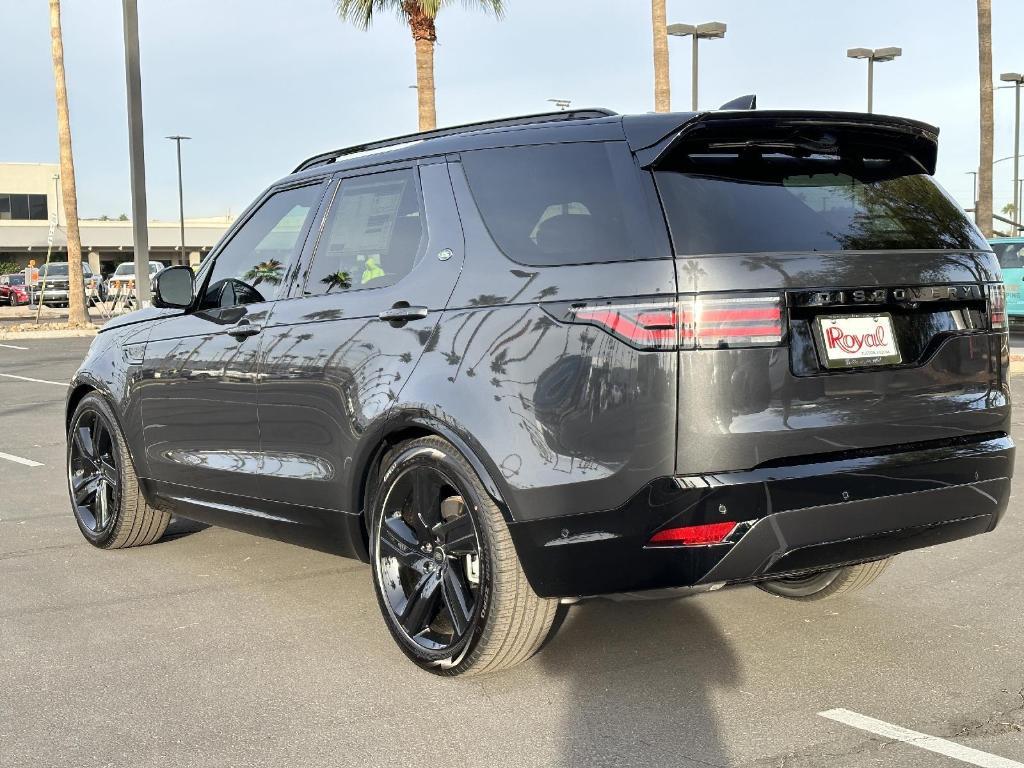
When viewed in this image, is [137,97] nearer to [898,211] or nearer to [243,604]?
[243,604]

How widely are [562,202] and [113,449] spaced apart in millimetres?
3301

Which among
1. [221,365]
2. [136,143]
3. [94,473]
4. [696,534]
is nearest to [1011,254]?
[136,143]

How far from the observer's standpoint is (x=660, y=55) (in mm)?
23188

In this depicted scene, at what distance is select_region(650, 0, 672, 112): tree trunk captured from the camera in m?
23.2

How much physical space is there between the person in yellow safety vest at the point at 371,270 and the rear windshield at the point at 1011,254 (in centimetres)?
2165

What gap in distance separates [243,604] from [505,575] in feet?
6.14

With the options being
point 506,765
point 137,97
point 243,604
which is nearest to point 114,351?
point 243,604

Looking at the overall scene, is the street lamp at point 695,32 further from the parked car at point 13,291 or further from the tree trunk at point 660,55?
the parked car at point 13,291

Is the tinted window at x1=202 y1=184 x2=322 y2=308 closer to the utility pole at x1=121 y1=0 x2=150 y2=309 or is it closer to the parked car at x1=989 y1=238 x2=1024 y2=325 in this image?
the utility pole at x1=121 y1=0 x2=150 y2=309

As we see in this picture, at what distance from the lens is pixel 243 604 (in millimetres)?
5609

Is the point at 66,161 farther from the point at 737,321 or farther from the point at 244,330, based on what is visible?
the point at 737,321

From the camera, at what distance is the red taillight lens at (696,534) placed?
384cm

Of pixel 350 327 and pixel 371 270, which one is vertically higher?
pixel 371 270

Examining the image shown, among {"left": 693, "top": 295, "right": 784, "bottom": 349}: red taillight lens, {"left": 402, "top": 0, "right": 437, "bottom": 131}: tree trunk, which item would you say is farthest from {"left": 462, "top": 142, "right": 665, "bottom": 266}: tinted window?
{"left": 402, "top": 0, "right": 437, "bottom": 131}: tree trunk
